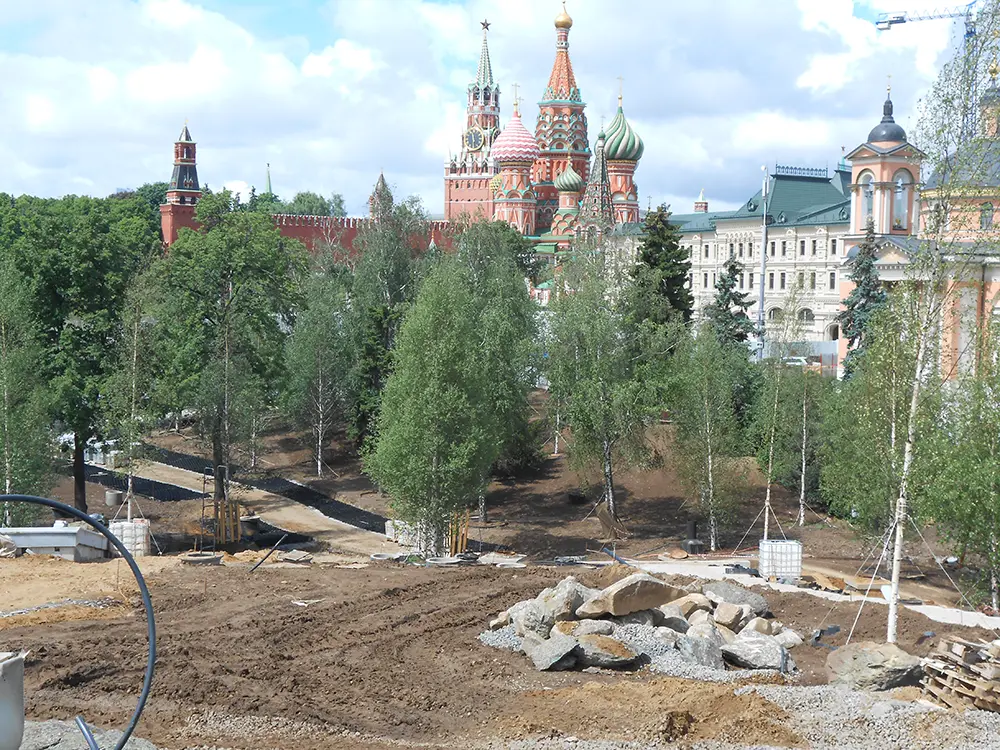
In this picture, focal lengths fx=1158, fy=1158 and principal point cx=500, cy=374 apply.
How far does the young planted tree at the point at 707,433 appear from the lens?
31.5 metres

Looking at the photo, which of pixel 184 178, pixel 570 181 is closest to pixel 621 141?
pixel 570 181

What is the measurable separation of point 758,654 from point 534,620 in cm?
370

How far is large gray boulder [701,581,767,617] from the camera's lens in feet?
70.5

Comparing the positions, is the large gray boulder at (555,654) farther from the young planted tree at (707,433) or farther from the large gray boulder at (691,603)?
the young planted tree at (707,433)

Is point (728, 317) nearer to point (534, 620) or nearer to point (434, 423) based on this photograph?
point (434, 423)

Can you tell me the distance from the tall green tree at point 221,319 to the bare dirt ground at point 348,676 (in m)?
11.9

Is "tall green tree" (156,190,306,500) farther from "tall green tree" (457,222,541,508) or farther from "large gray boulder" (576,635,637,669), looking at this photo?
"large gray boulder" (576,635,637,669)

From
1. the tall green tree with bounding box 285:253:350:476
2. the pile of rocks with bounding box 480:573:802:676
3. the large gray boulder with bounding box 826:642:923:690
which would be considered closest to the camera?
the large gray boulder with bounding box 826:642:923:690

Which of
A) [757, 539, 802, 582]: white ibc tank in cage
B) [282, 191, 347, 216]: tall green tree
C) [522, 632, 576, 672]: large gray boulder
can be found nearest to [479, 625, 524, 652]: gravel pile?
[522, 632, 576, 672]: large gray boulder

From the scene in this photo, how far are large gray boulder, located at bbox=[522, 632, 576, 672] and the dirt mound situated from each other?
1.37 m

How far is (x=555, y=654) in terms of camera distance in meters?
18.1

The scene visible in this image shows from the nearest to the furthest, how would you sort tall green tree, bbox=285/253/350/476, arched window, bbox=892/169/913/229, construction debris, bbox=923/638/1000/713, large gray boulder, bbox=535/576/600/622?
construction debris, bbox=923/638/1000/713, large gray boulder, bbox=535/576/600/622, tall green tree, bbox=285/253/350/476, arched window, bbox=892/169/913/229

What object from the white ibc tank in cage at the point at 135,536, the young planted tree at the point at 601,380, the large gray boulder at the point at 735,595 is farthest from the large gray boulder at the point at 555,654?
the young planted tree at the point at 601,380

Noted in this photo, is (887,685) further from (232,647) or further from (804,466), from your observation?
(804,466)
